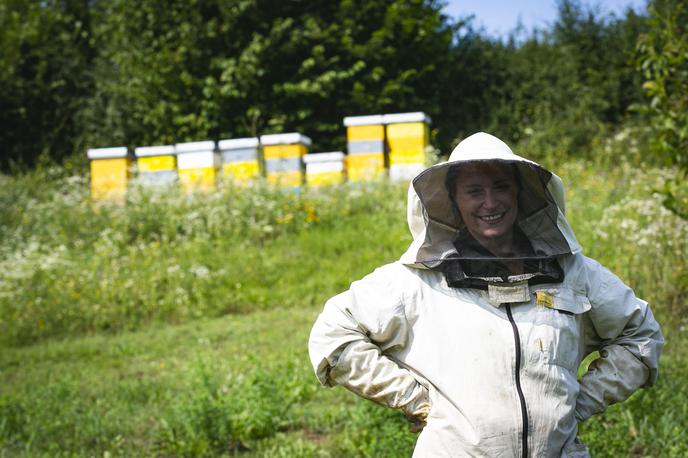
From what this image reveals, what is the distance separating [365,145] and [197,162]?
258cm

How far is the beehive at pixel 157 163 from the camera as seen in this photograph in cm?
1255

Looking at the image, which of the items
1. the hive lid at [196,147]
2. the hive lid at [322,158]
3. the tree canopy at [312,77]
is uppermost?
the tree canopy at [312,77]

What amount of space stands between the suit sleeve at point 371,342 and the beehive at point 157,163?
1039 cm

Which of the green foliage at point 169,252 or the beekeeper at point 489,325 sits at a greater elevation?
the beekeeper at point 489,325

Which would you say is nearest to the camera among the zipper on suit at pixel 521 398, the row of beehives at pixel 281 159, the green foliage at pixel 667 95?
the zipper on suit at pixel 521 398

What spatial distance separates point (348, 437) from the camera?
447 cm

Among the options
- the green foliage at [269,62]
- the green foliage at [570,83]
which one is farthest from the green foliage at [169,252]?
the green foliage at [570,83]

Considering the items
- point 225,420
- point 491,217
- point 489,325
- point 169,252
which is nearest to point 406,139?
point 169,252

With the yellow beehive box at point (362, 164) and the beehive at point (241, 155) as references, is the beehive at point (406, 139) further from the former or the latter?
the beehive at point (241, 155)

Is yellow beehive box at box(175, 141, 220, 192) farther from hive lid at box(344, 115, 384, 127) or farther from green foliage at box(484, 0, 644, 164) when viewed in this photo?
green foliage at box(484, 0, 644, 164)

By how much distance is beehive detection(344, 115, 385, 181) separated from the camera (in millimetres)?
12312

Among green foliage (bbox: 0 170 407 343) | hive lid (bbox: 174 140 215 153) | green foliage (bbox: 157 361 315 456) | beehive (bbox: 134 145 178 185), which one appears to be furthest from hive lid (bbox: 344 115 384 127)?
green foliage (bbox: 157 361 315 456)

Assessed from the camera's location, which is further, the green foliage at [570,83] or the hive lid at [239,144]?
the green foliage at [570,83]

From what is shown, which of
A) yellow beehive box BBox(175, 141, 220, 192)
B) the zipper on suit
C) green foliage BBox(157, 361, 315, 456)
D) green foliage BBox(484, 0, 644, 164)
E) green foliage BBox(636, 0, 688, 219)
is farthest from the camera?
green foliage BBox(484, 0, 644, 164)
